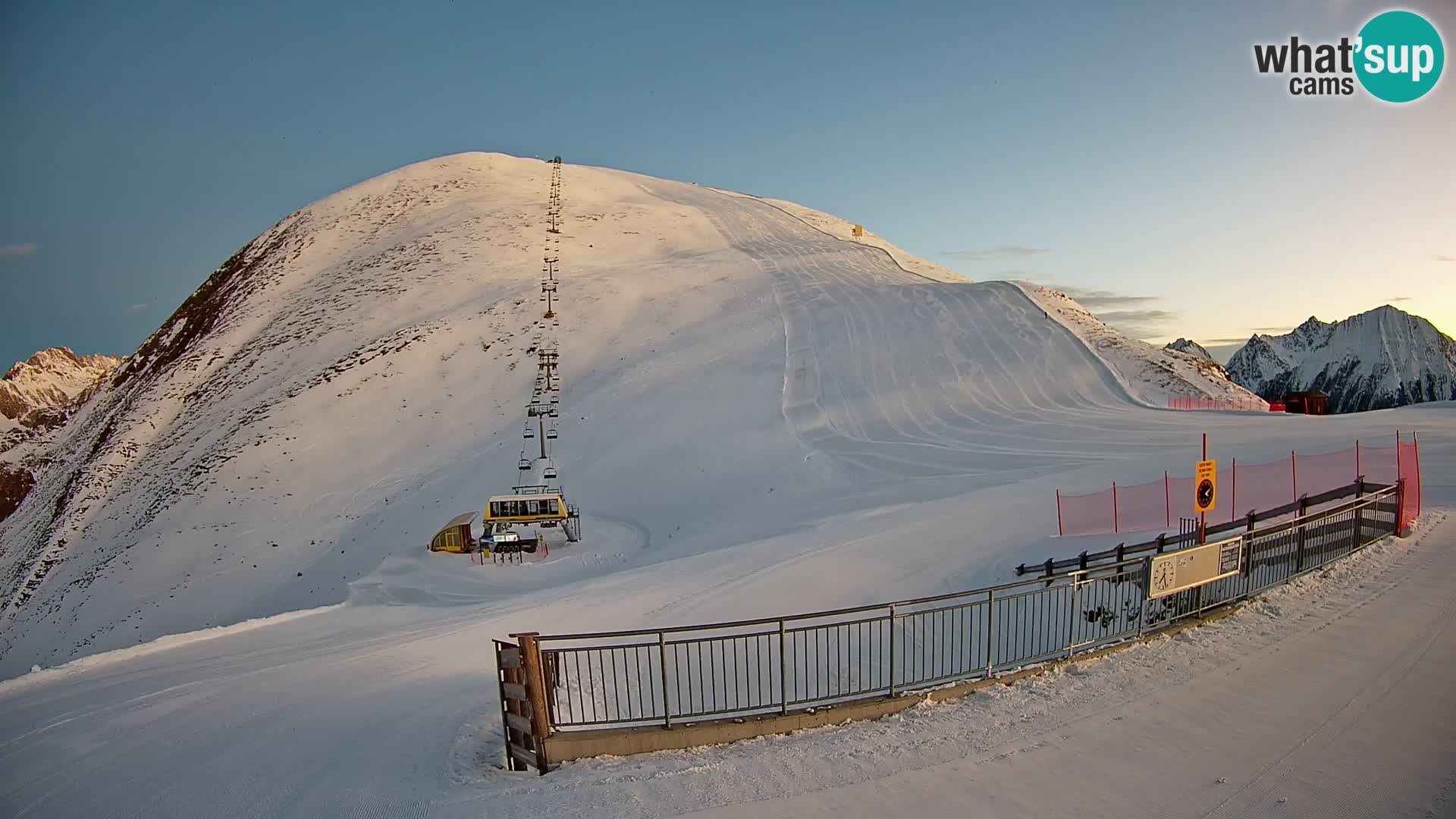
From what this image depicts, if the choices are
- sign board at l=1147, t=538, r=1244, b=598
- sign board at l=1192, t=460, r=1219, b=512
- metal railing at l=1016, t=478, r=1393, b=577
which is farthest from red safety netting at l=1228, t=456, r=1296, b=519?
sign board at l=1147, t=538, r=1244, b=598

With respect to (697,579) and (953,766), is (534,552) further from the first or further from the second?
(953,766)

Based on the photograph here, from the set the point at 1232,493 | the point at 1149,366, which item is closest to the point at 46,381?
the point at 1149,366

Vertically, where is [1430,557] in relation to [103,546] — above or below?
above

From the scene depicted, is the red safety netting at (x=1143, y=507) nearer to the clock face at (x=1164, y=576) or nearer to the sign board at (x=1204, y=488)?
the sign board at (x=1204, y=488)

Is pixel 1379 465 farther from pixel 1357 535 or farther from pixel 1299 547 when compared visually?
pixel 1299 547

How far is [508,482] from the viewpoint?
115ft

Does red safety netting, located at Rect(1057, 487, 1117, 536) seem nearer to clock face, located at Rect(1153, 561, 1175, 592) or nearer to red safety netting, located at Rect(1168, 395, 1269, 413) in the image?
clock face, located at Rect(1153, 561, 1175, 592)

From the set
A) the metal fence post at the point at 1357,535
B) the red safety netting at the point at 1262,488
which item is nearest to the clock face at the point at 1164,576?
the metal fence post at the point at 1357,535

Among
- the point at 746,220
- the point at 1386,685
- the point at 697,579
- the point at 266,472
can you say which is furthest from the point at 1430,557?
the point at 746,220

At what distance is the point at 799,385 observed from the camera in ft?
133

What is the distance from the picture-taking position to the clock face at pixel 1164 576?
32.6ft

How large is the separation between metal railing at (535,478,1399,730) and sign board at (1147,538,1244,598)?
0.62 feet

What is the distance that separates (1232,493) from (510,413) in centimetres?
3136

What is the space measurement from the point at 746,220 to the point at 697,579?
59307 mm
